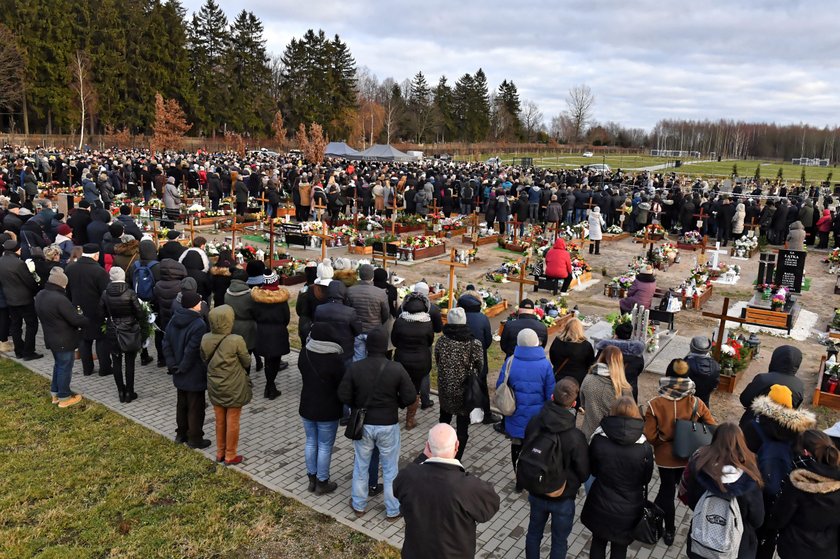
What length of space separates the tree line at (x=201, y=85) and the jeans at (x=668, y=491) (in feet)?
181

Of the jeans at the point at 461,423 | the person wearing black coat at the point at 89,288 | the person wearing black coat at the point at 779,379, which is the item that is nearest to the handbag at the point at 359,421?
the jeans at the point at 461,423

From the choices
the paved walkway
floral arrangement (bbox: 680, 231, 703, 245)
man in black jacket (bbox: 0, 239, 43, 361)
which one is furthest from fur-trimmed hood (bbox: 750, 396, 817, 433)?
floral arrangement (bbox: 680, 231, 703, 245)

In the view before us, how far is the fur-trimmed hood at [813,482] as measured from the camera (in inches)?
157

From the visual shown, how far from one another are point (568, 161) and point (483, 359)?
2790 inches

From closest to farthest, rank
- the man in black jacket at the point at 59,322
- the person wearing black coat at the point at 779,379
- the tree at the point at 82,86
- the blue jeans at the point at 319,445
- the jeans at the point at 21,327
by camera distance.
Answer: the person wearing black coat at the point at 779,379
the blue jeans at the point at 319,445
the man in black jacket at the point at 59,322
the jeans at the point at 21,327
the tree at the point at 82,86

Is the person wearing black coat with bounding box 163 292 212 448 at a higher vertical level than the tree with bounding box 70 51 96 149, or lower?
lower

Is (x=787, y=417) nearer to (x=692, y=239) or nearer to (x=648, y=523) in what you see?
(x=648, y=523)

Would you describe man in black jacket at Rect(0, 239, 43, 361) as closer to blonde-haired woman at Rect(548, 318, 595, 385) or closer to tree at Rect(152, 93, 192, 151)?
blonde-haired woman at Rect(548, 318, 595, 385)

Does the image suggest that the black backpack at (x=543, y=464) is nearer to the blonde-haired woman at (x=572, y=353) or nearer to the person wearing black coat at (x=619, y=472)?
the person wearing black coat at (x=619, y=472)

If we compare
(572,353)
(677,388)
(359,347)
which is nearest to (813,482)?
(677,388)

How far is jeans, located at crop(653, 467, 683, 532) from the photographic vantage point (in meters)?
5.41

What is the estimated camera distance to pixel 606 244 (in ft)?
70.4

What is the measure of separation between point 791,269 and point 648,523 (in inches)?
471

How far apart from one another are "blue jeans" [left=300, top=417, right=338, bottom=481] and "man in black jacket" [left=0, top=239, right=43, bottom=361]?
5.87 metres
